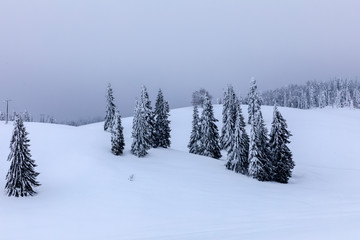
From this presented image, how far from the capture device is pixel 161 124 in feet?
188

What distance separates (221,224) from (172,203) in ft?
23.7

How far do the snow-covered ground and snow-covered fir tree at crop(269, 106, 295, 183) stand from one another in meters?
2.38

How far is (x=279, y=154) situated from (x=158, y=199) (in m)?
22.1

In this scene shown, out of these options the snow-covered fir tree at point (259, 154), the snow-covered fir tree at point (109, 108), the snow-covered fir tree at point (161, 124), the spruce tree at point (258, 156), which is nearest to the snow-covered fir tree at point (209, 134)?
the snow-covered fir tree at point (161, 124)

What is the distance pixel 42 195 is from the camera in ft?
82.7

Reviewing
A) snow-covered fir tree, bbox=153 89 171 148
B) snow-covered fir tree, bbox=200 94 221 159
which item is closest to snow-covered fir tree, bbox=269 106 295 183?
snow-covered fir tree, bbox=200 94 221 159

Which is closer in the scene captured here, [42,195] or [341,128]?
[42,195]

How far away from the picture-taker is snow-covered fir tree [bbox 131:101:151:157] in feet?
144

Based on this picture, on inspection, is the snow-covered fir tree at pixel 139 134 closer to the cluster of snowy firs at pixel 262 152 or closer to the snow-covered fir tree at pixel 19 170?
the cluster of snowy firs at pixel 262 152

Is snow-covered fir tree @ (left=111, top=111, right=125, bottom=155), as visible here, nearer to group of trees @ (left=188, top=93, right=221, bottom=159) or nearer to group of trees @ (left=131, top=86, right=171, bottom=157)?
group of trees @ (left=131, top=86, right=171, bottom=157)

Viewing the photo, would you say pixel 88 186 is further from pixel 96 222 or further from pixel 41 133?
pixel 41 133

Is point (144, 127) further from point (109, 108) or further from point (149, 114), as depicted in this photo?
point (109, 108)

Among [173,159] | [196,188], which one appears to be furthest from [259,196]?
[173,159]

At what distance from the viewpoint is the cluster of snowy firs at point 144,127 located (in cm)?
4316
